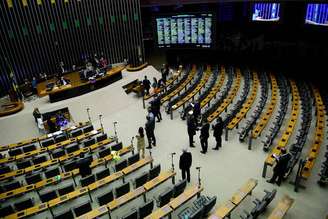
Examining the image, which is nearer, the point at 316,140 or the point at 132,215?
the point at 132,215

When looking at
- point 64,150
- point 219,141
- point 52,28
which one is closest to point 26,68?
point 52,28

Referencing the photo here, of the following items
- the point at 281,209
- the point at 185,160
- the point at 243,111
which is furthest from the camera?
the point at 243,111

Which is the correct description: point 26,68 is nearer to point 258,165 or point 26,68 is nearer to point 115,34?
point 115,34

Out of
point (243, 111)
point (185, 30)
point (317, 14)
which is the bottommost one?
point (243, 111)

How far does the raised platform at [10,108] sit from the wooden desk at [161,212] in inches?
394

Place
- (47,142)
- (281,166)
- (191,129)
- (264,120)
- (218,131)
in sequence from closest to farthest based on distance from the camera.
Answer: (281,166)
(218,131)
(191,129)
(47,142)
(264,120)

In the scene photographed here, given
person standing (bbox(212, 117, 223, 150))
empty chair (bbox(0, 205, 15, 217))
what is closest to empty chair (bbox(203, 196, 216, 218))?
person standing (bbox(212, 117, 223, 150))

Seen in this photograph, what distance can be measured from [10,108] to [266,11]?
51.6ft

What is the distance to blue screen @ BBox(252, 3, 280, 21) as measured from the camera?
59.4 ft

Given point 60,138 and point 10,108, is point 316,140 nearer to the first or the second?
point 60,138

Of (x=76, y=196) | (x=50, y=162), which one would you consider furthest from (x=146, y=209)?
(x=50, y=162)

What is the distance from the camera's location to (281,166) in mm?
8508

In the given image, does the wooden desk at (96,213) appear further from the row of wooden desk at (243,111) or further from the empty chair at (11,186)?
the row of wooden desk at (243,111)

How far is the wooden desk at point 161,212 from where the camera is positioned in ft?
23.9
